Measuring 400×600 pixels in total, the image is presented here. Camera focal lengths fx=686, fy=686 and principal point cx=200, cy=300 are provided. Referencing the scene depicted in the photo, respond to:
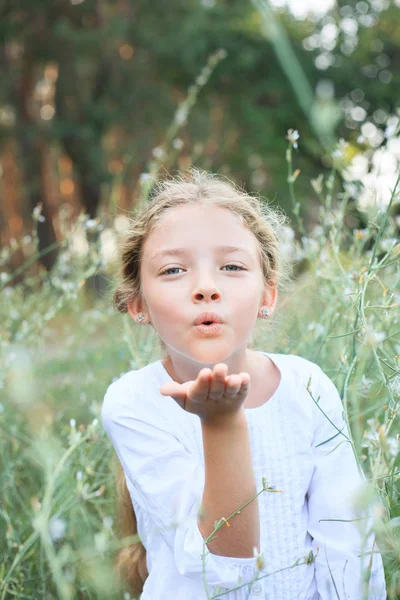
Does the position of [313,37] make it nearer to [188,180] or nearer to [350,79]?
[350,79]

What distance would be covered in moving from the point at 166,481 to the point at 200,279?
1.29ft

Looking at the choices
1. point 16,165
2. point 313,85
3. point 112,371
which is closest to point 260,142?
point 313,85

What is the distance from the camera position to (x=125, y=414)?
4.61 ft

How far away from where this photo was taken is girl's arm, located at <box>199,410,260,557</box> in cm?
112

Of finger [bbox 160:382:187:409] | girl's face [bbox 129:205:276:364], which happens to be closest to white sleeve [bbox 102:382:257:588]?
girl's face [bbox 129:205:276:364]

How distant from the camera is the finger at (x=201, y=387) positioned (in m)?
1.00

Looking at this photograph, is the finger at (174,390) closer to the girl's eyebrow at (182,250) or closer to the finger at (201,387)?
the finger at (201,387)

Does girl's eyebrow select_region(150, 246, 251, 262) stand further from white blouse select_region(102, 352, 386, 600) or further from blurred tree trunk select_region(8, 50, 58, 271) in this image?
blurred tree trunk select_region(8, 50, 58, 271)

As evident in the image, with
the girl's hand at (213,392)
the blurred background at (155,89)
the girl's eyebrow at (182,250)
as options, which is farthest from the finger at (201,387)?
the blurred background at (155,89)

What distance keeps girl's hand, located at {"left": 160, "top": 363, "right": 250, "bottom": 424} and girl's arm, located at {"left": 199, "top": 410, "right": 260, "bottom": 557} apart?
0.10 feet

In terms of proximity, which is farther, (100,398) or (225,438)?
(100,398)

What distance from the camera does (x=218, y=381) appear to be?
3.31 feet

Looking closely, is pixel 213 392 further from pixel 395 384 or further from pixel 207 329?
pixel 395 384

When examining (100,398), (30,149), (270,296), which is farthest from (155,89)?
(270,296)
